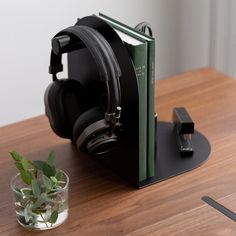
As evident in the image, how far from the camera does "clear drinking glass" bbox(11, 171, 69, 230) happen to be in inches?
43.1

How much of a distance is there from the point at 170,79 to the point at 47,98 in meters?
0.51

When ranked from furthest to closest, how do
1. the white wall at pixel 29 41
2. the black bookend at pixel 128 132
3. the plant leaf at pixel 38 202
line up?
1. the white wall at pixel 29 41
2. the black bookend at pixel 128 132
3. the plant leaf at pixel 38 202

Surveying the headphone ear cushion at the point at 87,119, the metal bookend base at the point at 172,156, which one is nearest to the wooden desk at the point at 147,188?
the metal bookend base at the point at 172,156

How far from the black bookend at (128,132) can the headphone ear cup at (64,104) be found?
41 millimetres

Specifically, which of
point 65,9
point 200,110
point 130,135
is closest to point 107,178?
point 130,135

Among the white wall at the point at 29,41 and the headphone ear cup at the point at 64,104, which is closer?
the headphone ear cup at the point at 64,104

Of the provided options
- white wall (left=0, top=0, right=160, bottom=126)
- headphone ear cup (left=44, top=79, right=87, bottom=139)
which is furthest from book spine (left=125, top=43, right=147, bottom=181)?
white wall (left=0, top=0, right=160, bottom=126)

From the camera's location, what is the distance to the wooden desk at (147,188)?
3.67ft

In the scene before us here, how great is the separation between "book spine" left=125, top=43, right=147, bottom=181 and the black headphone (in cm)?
5

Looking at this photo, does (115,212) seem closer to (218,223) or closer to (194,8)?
(218,223)

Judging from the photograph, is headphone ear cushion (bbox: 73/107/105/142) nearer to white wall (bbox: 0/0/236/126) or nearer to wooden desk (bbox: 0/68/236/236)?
wooden desk (bbox: 0/68/236/236)

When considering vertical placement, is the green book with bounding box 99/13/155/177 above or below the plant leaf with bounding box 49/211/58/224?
above

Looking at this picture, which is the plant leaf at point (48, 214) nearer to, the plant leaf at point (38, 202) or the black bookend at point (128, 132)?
the plant leaf at point (38, 202)

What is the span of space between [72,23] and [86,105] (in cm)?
105
